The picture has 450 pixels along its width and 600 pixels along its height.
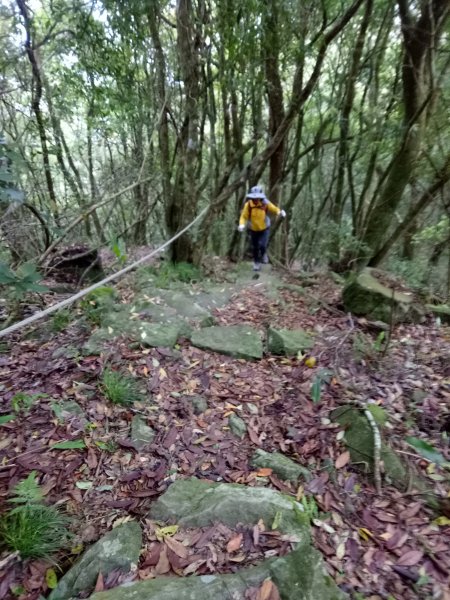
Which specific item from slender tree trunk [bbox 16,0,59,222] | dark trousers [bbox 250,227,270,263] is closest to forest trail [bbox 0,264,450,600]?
slender tree trunk [bbox 16,0,59,222]

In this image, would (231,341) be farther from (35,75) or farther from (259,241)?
(35,75)

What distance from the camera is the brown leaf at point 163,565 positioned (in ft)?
6.12

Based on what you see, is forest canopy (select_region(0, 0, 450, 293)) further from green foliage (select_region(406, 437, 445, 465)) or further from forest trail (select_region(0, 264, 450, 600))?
green foliage (select_region(406, 437, 445, 465))

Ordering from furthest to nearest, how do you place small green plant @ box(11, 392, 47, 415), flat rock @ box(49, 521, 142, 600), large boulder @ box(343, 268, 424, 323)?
large boulder @ box(343, 268, 424, 323), small green plant @ box(11, 392, 47, 415), flat rock @ box(49, 521, 142, 600)

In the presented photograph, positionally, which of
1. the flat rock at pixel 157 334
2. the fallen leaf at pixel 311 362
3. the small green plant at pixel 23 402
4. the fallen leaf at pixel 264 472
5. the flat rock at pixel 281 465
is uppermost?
the flat rock at pixel 157 334

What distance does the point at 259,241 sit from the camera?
752 cm

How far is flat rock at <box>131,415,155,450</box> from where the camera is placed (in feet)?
9.04

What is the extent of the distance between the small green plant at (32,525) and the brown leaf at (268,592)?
3.77ft

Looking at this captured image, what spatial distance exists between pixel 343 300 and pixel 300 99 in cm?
349

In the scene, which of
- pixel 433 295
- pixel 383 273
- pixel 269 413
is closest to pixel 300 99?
pixel 383 273

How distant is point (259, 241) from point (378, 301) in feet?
11.3

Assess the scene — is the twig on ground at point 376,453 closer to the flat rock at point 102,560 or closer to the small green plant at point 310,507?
the small green plant at point 310,507

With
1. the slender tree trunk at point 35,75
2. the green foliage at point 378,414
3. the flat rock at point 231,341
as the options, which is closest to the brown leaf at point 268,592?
the green foliage at point 378,414

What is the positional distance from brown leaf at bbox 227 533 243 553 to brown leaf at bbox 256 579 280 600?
0.89 ft
